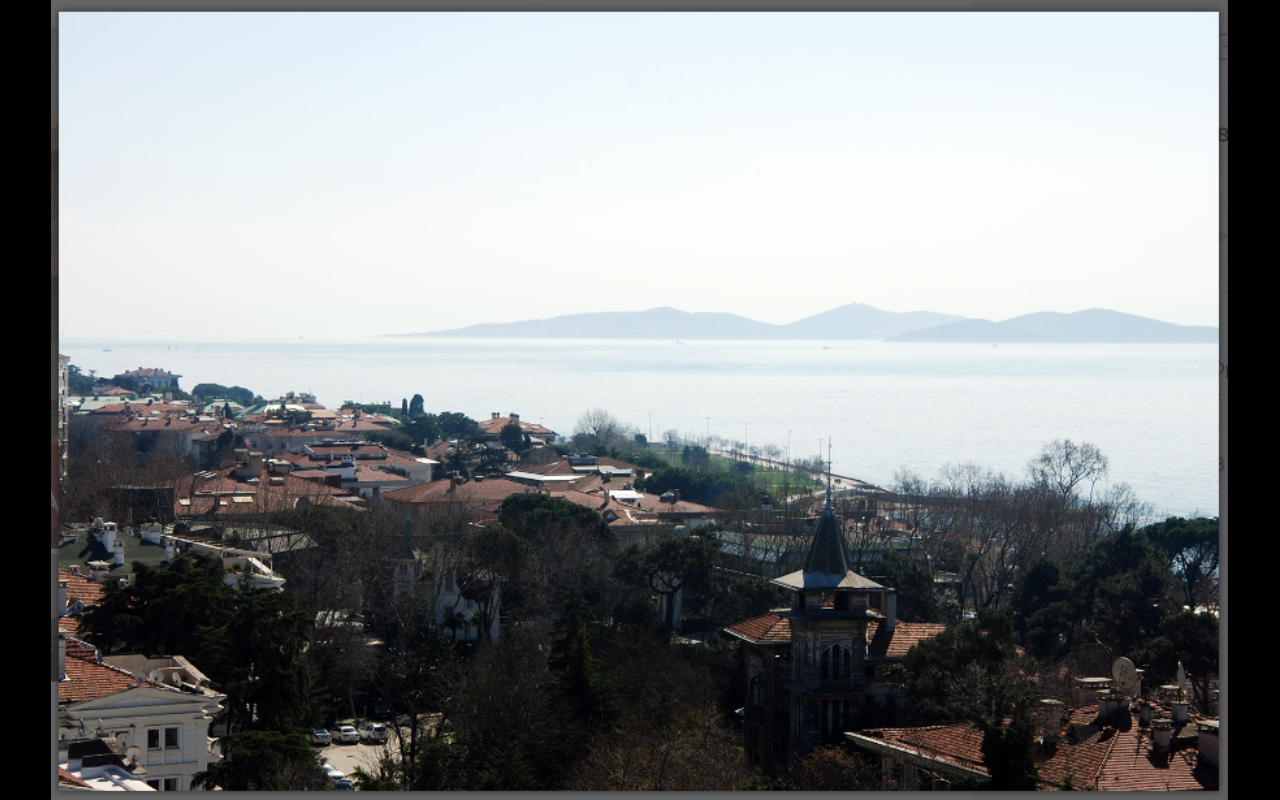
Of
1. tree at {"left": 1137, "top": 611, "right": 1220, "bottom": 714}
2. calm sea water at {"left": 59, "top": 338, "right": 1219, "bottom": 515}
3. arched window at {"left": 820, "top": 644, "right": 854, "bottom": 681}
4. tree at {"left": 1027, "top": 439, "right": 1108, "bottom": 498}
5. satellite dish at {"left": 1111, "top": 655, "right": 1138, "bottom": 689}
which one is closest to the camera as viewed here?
satellite dish at {"left": 1111, "top": 655, "right": 1138, "bottom": 689}

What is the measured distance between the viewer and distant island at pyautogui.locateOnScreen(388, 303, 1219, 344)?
6275 centimetres

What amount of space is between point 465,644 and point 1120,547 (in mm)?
8363

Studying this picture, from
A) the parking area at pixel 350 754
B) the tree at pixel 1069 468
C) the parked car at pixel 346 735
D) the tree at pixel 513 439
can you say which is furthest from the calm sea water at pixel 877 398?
the tree at pixel 513 439

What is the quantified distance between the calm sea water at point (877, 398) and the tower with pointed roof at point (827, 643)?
3.45 metres

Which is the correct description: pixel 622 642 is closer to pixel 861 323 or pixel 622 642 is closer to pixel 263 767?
pixel 263 767

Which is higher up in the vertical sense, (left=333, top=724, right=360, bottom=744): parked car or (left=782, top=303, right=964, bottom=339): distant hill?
(left=782, top=303, right=964, bottom=339): distant hill

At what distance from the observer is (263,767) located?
6.65 metres

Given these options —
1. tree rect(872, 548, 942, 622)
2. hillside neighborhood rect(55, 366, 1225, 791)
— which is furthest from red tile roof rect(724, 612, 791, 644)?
tree rect(872, 548, 942, 622)

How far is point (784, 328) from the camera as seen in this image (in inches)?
6934

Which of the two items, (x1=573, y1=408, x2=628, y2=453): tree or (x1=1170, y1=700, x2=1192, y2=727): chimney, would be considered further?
(x1=573, y1=408, x2=628, y2=453): tree

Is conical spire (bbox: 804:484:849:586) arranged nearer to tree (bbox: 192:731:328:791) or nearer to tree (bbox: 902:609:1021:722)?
tree (bbox: 902:609:1021:722)

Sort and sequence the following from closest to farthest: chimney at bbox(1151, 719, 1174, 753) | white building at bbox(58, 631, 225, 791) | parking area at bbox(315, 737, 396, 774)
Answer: chimney at bbox(1151, 719, 1174, 753) → white building at bbox(58, 631, 225, 791) → parking area at bbox(315, 737, 396, 774)

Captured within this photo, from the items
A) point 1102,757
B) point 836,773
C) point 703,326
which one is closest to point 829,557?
point 836,773
